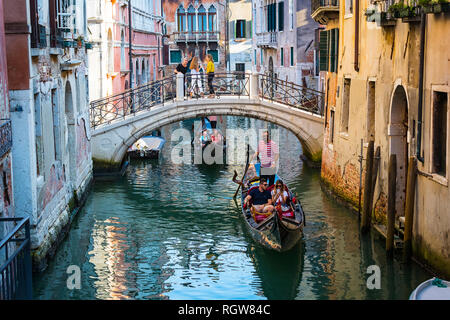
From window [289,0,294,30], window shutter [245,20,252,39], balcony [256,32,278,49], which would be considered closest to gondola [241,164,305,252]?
window [289,0,294,30]

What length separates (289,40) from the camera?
25.5 m

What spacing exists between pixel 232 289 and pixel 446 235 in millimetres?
2668

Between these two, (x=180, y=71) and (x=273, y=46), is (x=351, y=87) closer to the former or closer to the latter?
(x=180, y=71)

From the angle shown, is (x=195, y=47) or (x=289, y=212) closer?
(x=289, y=212)

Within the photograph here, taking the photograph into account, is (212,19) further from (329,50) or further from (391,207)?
(391,207)

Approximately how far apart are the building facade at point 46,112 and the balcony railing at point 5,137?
51cm

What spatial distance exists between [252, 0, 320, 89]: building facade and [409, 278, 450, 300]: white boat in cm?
1540

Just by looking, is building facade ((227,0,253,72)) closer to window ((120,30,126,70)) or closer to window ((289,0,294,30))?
window ((289,0,294,30))

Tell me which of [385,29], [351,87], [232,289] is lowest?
[232,289]

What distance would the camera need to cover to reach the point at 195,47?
3781 centimetres

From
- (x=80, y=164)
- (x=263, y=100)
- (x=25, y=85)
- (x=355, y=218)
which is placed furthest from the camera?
(x=263, y=100)

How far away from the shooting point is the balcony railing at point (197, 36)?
1467 inches

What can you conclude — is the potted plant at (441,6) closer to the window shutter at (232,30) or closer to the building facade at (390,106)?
the building facade at (390,106)

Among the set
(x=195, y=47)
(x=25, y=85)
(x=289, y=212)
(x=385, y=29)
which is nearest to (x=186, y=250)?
(x=289, y=212)
